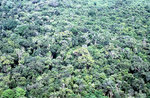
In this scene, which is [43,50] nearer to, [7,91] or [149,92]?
[7,91]

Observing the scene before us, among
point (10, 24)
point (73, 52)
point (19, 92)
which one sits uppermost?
point (10, 24)

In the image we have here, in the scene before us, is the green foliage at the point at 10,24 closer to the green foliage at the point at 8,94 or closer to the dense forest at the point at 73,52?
the dense forest at the point at 73,52

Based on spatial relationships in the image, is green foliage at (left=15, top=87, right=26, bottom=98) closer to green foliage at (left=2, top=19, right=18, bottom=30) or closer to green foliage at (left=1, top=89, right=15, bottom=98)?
green foliage at (left=1, top=89, right=15, bottom=98)

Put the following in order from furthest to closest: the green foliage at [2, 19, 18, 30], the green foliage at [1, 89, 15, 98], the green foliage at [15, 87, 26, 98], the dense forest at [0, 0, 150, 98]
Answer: the green foliage at [2, 19, 18, 30], the dense forest at [0, 0, 150, 98], the green foliage at [15, 87, 26, 98], the green foliage at [1, 89, 15, 98]

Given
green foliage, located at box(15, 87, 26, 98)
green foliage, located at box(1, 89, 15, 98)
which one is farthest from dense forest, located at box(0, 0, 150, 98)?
green foliage, located at box(15, 87, 26, 98)

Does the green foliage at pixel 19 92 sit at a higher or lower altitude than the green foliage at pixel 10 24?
lower

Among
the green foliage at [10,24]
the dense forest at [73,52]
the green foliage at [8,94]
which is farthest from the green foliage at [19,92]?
the green foliage at [10,24]

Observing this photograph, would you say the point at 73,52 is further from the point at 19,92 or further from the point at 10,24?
the point at 10,24

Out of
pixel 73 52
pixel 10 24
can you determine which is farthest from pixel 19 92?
pixel 10 24

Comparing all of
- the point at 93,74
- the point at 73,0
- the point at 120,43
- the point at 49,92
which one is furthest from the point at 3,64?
the point at 73,0
